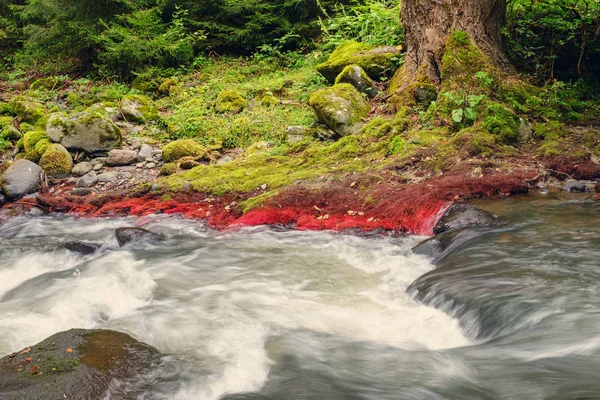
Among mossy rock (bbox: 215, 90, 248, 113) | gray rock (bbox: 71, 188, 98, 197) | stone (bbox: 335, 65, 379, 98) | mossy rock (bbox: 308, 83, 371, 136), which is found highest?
stone (bbox: 335, 65, 379, 98)

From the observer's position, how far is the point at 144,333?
4.50 meters

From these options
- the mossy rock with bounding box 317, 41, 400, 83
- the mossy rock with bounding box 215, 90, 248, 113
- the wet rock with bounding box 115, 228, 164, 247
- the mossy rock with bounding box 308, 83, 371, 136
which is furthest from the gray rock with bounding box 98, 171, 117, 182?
the mossy rock with bounding box 317, 41, 400, 83

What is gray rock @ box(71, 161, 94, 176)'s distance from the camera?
10.3 meters

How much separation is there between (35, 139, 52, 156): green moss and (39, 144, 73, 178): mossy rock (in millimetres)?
189

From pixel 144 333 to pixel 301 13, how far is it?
14.8 meters

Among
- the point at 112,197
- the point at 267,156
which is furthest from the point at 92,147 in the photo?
the point at 267,156

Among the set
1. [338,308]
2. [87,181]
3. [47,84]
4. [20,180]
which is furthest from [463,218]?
[47,84]

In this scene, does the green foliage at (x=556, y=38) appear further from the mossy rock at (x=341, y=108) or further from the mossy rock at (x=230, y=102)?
the mossy rock at (x=230, y=102)

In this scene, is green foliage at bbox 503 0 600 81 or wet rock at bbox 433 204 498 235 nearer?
wet rock at bbox 433 204 498 235

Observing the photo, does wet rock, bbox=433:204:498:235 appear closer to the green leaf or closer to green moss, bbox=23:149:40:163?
the green leaf

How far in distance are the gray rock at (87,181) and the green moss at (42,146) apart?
145 centimetres

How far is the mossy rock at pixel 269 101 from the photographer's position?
12.6 m

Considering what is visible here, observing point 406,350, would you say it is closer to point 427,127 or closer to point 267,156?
point 427,127

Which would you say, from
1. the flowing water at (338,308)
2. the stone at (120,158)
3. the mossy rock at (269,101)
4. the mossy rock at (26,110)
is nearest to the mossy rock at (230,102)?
the mossy rock at (269,101)
